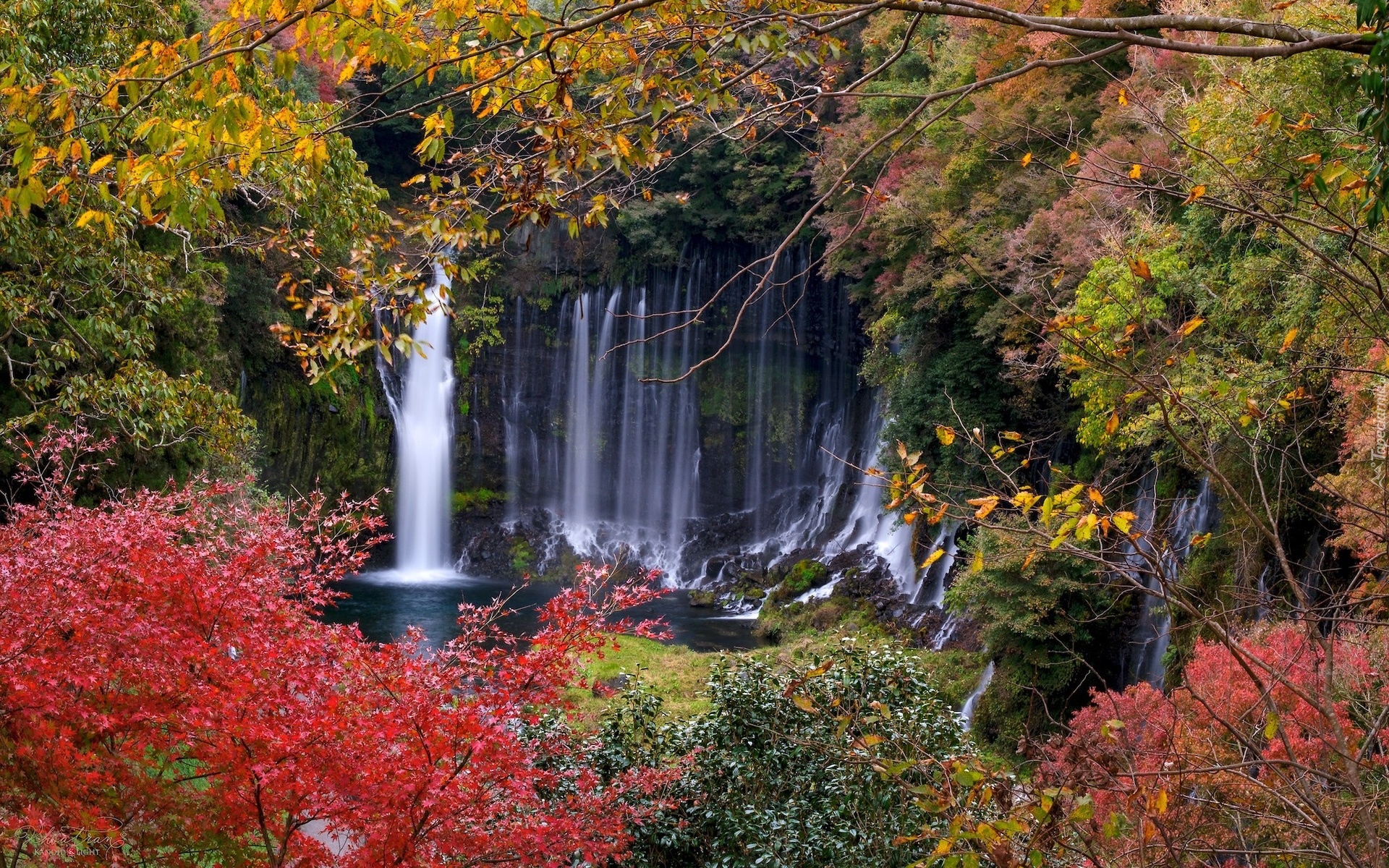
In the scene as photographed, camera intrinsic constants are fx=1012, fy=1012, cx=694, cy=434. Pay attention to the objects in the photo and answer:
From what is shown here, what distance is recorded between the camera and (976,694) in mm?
12531

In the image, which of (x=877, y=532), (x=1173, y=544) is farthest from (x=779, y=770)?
(x=877, y=532)

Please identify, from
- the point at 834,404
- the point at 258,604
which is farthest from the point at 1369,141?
the point at 834,404

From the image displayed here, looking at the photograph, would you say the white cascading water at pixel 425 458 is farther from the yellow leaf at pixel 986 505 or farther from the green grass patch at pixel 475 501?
the yellow leaf at pixel 986 505

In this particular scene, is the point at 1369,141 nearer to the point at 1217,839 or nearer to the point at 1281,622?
the point at 1217,839

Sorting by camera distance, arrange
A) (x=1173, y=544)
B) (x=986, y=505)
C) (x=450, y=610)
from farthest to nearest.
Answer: (x=450, y=610)
(x=1173, y=544)
(x=986, y=505)

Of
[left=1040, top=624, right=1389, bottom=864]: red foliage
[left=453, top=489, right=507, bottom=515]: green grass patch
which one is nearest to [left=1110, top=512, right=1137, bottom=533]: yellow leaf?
[left=1040, top=624, right=1389, bottom=864]: red foliage

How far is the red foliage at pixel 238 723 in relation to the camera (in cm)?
411

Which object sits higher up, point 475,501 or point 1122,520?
point 1122,520

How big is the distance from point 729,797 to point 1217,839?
2816mm

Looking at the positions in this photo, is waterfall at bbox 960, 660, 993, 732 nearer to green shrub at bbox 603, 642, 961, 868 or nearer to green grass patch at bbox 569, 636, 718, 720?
green grass patch at bbox 569, 636, 718, 720

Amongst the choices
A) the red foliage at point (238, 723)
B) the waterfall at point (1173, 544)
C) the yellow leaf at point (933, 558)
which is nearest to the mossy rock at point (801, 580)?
the waterfall at point (1173, 544)

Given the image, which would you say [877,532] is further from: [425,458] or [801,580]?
[425,458]

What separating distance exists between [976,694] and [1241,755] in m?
9.87

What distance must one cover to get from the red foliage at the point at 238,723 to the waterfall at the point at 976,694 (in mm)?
7837
